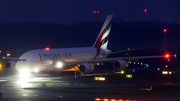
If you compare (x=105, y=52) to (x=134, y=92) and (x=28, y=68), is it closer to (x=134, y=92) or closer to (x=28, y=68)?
(x=28, y=68)

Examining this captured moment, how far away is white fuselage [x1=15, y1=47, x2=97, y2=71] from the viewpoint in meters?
43.1

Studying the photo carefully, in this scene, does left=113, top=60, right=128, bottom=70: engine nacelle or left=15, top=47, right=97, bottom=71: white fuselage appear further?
left=113, top=60, right=128, bottom=70: engine nacelle

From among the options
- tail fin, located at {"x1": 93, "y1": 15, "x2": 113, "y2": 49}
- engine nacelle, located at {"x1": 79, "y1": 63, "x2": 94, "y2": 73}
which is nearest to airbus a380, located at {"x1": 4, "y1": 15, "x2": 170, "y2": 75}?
engine nacelle, located at {"x1": 79, "y1": 63, "x2": 94, "y2": 73}

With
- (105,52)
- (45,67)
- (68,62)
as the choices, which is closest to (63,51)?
(68,62)

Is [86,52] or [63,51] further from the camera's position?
[86,52]

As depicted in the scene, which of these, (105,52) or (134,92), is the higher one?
(105,52)

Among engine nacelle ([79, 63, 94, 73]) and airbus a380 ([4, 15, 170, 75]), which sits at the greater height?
airbus a380 ([4, 15, 170, 75])

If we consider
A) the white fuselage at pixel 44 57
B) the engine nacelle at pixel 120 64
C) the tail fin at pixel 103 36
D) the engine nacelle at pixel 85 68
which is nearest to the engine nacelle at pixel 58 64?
the white fuselage at pixel 44 57

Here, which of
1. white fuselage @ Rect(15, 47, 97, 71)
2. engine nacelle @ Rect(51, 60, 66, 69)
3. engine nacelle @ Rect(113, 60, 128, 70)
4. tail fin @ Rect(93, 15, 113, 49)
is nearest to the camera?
white fuselage @ Rect(15, 47, 97, 71)

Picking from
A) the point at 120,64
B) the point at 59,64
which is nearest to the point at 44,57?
the point at 59,64

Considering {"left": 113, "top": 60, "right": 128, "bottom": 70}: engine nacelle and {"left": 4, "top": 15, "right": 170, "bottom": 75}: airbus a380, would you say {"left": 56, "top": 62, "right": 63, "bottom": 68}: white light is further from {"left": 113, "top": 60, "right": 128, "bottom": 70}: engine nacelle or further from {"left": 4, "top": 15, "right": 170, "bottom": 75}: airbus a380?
{"left": 113, "top": 60, "right": 128, "bottom": 70}: engine nacelle

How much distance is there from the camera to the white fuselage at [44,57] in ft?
141

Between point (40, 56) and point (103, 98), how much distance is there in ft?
74.3

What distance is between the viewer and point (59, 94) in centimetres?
2519
